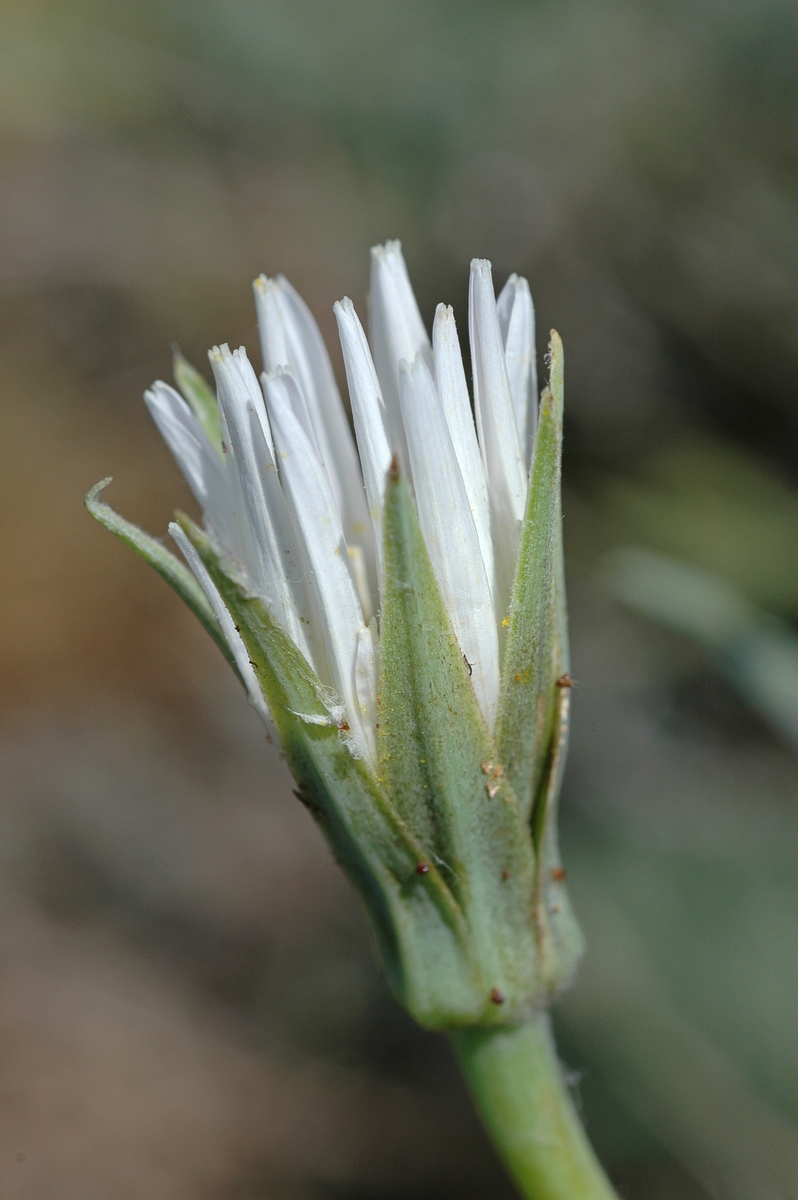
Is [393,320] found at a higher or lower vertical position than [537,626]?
higher

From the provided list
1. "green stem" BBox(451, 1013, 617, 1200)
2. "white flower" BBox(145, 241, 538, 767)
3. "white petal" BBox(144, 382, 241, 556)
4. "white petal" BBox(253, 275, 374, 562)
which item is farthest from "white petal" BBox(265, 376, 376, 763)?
"green stem" BBox(451, 1013, 617, 1200)

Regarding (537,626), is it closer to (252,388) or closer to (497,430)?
(497,430)

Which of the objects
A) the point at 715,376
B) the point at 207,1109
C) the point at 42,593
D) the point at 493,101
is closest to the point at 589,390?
the point at 715,376

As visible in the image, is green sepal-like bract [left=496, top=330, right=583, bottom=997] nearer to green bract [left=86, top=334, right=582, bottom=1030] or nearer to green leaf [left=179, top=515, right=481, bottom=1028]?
green bract [left=86, top=334, right=582, bottom=1030]

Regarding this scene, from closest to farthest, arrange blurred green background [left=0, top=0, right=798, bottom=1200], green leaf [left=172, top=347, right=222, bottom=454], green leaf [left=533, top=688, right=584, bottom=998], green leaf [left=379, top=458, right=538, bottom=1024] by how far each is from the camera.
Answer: green leaf [left=379, top=458, right=538, bottom=1024] < green leaf [left=533, top=688, right=584, bottom=998] < green leaf [left=172, top=347, right=222, bottom=454] < blurred green background [left=0, top=0, right=798, bottom=1200]

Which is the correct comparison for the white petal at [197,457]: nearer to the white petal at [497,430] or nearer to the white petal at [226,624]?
the white petal at [226,624]

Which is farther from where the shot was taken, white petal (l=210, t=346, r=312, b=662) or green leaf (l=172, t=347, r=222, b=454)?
green leaf (l=172, t=347, r=222, b=454)

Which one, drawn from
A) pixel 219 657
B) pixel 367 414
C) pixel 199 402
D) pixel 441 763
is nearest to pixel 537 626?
pixel 441 763
